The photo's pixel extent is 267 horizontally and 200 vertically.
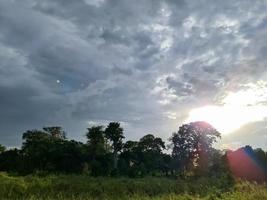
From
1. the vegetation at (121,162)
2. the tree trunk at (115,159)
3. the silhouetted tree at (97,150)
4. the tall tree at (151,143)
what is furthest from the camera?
the tall tree at (151,143)

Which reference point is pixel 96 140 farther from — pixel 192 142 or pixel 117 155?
pixel 192 142

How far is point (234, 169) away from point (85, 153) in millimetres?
28708

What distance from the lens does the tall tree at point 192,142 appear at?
308 feet

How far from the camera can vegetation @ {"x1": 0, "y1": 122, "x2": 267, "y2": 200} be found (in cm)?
4200

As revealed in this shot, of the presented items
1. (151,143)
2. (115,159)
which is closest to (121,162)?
(115,159)

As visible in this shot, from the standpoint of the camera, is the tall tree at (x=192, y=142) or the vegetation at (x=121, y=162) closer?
the vegetation at (x=121, y=162)

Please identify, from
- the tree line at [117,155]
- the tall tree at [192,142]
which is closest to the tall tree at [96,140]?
the tree line at [117,155]

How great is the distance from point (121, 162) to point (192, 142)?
2321 centimetres

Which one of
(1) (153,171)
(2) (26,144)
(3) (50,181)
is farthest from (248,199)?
(2) (26,144)

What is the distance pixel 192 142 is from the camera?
95.9 m

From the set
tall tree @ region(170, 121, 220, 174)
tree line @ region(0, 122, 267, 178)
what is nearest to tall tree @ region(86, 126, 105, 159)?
tree line @ region(0, 122, 267, 178)

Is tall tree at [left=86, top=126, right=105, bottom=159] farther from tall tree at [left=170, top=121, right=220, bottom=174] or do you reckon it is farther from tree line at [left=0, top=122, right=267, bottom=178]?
tall tree at [left=170, top=121, right=220, bottom=174]

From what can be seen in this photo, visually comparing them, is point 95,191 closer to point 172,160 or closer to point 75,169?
point 75,169

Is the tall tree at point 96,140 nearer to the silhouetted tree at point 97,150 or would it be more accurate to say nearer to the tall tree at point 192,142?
the silhouetted tree at point 97,150
